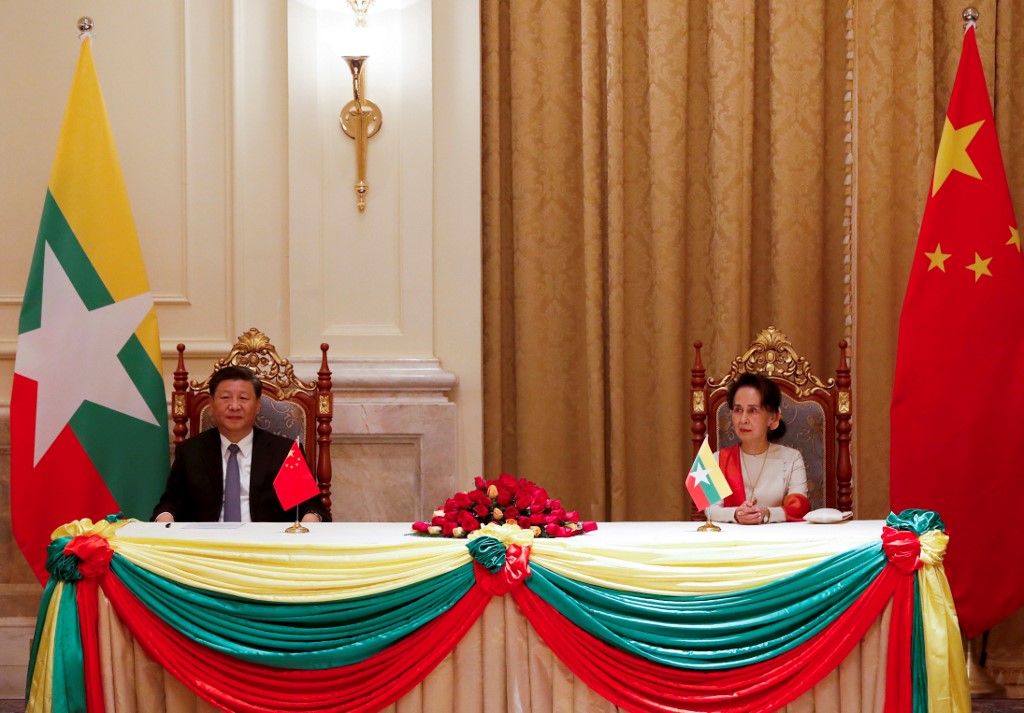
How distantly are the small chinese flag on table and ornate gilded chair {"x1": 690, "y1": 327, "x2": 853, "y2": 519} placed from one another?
0.99 meters

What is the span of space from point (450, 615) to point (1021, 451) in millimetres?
2349

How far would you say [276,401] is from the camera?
14.3 feet

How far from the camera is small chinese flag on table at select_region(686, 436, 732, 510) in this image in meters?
3.18

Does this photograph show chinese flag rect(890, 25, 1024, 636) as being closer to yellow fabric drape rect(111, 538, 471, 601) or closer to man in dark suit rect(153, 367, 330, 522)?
yellow fabric drape rect(111, 538, 471, 601)

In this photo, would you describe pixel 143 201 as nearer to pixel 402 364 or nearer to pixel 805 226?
pixel 402 364

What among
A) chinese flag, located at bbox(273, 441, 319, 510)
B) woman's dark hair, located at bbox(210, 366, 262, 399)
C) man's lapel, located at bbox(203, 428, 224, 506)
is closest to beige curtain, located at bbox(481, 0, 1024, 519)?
woman's dark hair, located at bbox(210, 366, 262, 399)

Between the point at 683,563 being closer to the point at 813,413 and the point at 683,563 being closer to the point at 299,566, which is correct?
the point at 299,566

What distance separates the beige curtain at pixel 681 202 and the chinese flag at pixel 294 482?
179 cm

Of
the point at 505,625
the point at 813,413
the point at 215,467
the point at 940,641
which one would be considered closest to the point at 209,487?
the point at 215,467

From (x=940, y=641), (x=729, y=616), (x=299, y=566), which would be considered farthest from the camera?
(x=299, y=566)

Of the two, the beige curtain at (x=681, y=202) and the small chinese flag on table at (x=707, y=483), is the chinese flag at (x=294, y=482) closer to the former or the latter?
the small chinese flag on table at (x=707, y=483)

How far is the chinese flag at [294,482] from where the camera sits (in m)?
3.25

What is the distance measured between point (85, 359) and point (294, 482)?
60.7 inches

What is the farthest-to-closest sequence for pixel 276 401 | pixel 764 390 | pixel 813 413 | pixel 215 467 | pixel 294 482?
1. pixel 276 401
2. pixel 813 413
3. pixel 215 467
4. pixel 764 390
5. pixel 294 482
